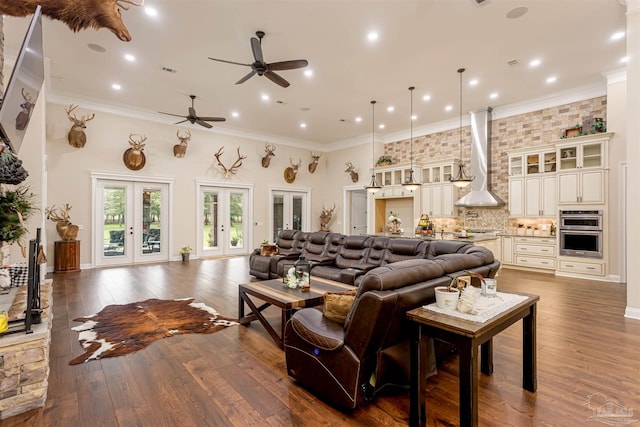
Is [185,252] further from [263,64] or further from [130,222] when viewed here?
[263,64]

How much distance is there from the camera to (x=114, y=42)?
15.6 ft

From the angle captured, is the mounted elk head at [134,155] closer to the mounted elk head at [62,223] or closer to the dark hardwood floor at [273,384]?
the mounted elk head at [62,223]

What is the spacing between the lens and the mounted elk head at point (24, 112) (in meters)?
2.57

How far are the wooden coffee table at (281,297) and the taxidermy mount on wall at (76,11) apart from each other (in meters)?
2.69

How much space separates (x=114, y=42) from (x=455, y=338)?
591 centimetres

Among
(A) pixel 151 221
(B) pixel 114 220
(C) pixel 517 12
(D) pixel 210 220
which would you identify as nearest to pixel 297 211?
(D) pixel 210 220

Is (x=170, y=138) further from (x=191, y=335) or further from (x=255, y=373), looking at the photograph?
(x=255, y=373)

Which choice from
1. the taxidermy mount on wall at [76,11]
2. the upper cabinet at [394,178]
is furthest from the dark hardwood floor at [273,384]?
the upper cabinet at [394,178]

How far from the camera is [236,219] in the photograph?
993 cm

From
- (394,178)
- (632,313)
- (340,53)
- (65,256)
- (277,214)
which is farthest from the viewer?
(277,214)

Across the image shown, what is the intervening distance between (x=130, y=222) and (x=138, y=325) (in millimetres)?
5211

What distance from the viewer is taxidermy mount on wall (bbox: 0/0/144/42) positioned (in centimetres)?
239

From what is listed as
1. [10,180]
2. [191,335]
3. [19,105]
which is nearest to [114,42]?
[19,105]

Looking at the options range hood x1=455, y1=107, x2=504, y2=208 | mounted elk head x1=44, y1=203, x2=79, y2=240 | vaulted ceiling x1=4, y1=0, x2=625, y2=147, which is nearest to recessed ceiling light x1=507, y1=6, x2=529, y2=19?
vaulted ceiling x1=4, y1=0, x2=625, y2=147
